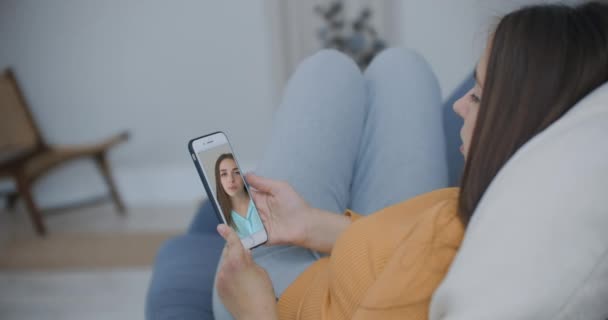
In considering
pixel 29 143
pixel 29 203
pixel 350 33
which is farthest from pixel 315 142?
pixel 29 143

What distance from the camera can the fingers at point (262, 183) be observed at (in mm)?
912

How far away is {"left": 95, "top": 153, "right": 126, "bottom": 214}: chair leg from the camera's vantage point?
263 centimetres

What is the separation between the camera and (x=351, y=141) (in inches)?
43.3

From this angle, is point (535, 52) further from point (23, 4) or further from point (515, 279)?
point (23, 4)

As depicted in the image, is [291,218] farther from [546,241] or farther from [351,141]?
[546,241]

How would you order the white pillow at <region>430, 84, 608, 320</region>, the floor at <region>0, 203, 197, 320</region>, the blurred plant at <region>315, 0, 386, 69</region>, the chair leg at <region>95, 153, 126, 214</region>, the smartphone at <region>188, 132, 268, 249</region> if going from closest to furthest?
the white pillow at <region>430, 84, 608, 320</region> < the smartphone at <region>188, 132, 268, 249</region> < the floor at <region>0, 203, 197, 320</region> < the blurred plant at <region>315, 0, 386, 69</region> < the chair leg at <region>95, 153, 126, 214</region>

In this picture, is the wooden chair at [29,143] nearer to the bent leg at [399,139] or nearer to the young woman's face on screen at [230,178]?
the bent leg at [399,139]

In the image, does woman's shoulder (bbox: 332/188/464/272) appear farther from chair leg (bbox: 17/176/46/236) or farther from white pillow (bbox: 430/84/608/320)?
chair leg (bbox: 17/176/46/236)

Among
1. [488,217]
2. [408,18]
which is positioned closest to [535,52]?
[488,217]

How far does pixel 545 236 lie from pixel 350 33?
2.14 meters

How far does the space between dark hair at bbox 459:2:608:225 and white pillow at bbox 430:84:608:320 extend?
0.05m

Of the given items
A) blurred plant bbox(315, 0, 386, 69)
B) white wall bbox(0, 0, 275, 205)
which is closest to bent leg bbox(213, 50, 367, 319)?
blurred plant bbox(315, 0, 386, 69)

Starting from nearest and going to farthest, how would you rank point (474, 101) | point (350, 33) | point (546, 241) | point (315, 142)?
point (546, 241), point (474, 101), point (315, 142), point (350, 33)

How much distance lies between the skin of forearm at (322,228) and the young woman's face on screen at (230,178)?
0.42 ft
